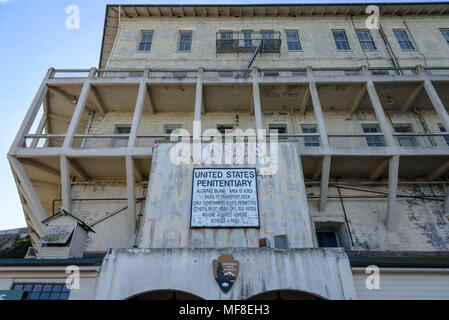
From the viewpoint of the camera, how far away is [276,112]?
16062mm

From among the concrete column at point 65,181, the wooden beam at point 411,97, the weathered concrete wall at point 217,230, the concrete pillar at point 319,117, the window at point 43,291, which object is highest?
the wooden beam at point 411,97

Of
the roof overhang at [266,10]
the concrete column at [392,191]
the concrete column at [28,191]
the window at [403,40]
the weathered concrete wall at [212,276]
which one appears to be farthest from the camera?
the roof overhang at [266,10]

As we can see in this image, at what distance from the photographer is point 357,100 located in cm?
1515

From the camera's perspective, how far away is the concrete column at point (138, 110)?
12789mm

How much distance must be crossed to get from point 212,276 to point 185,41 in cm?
1563

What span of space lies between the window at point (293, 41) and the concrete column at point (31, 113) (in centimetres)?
1381

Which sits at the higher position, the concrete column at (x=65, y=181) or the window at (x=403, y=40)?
the window at (x=403, y=40)

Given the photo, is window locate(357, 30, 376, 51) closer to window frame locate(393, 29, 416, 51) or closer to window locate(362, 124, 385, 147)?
window frame locate(393, 29, 416, 51)

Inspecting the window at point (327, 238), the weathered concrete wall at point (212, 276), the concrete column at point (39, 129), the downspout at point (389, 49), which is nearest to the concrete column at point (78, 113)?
the concrete column at point (39, 129)

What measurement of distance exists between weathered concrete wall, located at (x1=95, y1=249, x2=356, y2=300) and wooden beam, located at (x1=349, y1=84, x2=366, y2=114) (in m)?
10.2

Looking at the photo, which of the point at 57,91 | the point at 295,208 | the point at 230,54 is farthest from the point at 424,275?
the point at 57,91

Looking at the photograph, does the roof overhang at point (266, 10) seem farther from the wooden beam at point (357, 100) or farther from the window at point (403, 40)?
the wooden beam at point (357, 100)

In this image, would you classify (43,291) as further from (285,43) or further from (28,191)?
(285,43)
